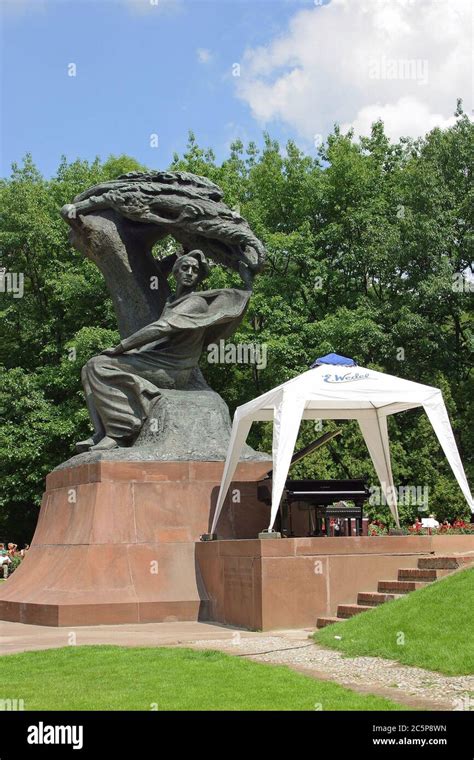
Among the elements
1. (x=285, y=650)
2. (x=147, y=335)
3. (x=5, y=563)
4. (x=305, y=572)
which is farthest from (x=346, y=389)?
(x=5, y=563)

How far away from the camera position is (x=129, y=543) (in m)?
15.1

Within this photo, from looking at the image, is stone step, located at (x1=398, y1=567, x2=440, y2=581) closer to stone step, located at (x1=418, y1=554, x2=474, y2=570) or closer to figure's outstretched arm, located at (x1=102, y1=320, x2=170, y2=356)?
stone step, located at (x1=418, y1=554, x2=474, y2=570)

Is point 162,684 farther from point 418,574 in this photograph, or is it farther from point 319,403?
point 319,403

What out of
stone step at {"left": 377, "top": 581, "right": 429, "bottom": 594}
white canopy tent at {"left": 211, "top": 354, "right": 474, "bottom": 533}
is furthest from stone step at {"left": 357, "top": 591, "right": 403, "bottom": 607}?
white canopy tent at {"left": 211, "top": 354, "right": 474, "bottom": 533}

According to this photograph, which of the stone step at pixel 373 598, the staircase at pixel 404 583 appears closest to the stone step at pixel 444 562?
the staircase at pixel 404 583

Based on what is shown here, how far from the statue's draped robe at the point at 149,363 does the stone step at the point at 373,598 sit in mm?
5456

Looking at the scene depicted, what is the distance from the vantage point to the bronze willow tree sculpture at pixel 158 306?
1659 cm

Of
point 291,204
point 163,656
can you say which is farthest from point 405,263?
point 163,656

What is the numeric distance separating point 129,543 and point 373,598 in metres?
4.33

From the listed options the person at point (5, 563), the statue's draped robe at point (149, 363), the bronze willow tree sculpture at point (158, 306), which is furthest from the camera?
the person at point (5, 563)

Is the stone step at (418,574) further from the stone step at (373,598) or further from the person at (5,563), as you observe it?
the person at (5,563)

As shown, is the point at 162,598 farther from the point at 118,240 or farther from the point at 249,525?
the point at 118,240

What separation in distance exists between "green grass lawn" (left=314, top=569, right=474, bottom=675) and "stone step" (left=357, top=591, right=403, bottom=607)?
29.7 inches

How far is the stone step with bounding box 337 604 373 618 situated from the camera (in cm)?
1227
